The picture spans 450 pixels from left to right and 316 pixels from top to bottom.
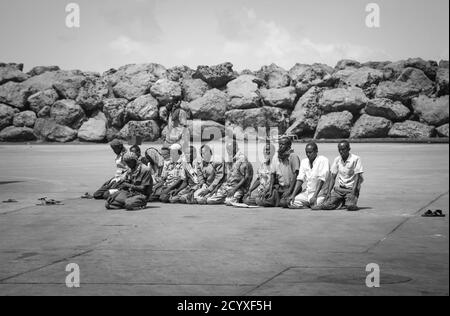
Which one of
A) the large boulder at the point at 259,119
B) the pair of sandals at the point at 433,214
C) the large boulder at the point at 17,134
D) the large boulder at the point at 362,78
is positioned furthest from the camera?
the large boulder at the point at 17,134

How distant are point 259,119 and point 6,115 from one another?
13.0 m

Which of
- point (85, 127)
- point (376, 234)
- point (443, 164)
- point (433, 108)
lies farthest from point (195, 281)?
point (85, 127)

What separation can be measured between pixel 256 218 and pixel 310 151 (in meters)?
1.65

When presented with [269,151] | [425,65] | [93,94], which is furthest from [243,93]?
[269,151]

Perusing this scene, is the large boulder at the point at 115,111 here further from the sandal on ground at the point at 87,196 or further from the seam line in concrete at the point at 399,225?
the seam line in concrete at the point at 399,225

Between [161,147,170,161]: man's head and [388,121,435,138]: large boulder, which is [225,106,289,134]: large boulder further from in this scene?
[161,147,170,161]: man's head

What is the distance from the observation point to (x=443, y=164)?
52.3ft

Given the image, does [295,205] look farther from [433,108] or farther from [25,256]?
[433,108]

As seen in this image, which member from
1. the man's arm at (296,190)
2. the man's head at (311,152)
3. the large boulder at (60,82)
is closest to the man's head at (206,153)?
the man's arm at (296,190)

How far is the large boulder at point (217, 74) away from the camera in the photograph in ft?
99.3

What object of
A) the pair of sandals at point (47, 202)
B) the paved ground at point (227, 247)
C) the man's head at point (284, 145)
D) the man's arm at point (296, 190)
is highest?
the man's head at point (284, 145)

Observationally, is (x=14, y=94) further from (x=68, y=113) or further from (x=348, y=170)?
(x=348, y=170)

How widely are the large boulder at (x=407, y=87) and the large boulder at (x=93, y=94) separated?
1332cm

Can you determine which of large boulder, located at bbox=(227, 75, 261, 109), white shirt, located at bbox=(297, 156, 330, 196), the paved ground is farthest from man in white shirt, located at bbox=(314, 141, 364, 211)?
large boulder, located at bbox=(227, 75, 261, 109)
